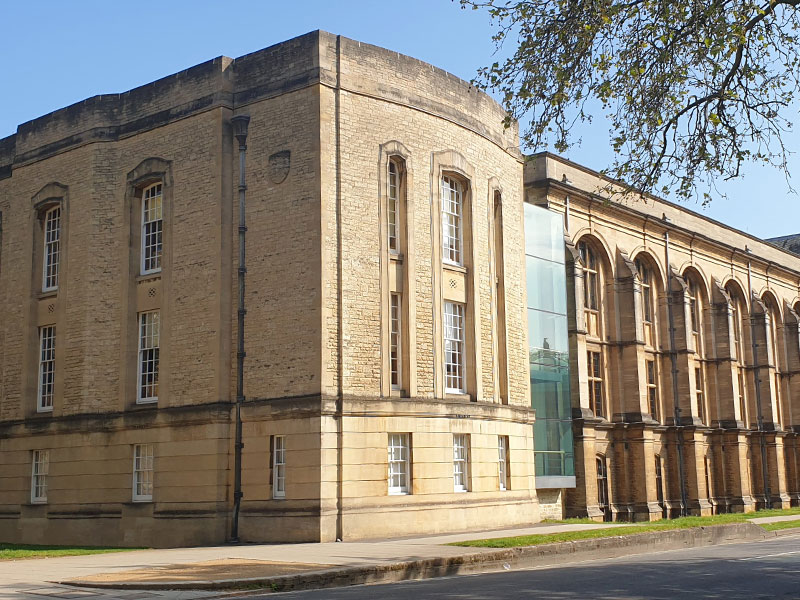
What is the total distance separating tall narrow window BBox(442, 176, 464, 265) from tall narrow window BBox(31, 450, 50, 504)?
43.7 feet

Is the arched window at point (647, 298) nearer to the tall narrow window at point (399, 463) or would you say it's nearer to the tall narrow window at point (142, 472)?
the tall narrow window at point (399, 463)

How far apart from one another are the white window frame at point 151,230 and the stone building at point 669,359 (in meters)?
14.3

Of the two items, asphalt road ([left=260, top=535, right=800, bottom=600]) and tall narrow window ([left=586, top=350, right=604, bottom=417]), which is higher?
tall narrow window ([left=586, top=350, right=604, bottom=417])

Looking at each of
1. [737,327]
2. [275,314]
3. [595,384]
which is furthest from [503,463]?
[737,327]

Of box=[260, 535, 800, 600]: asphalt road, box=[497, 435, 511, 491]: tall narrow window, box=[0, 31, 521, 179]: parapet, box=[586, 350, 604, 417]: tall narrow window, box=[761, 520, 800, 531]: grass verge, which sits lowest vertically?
box=[761, 520, 800, 531]: grass verge

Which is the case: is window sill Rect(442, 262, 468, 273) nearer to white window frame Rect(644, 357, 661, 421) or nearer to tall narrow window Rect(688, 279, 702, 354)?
white window frame Rect(644, 357, 661, 421)

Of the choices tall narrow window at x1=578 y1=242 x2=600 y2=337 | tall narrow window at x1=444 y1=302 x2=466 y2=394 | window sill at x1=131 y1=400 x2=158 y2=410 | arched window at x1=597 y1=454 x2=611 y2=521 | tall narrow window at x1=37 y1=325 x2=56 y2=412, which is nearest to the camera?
window sill at x1=131 y1=400 x2=158 y2=410

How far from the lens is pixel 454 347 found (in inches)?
1074

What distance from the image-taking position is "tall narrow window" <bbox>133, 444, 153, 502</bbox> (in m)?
26.3

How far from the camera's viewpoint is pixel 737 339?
50.1 m

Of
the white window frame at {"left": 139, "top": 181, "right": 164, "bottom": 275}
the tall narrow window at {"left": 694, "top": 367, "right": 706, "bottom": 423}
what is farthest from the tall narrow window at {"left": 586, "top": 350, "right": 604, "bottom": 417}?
the white window frame at {"left": 139, "top": 181, "right": 164, "bottom": 275}

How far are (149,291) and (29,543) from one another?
326 inches

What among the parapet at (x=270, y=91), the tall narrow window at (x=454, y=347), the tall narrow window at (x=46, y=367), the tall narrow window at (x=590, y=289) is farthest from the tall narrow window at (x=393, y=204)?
the tall narrow window at (x=590, y=289)

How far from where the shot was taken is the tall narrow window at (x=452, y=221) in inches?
1083
